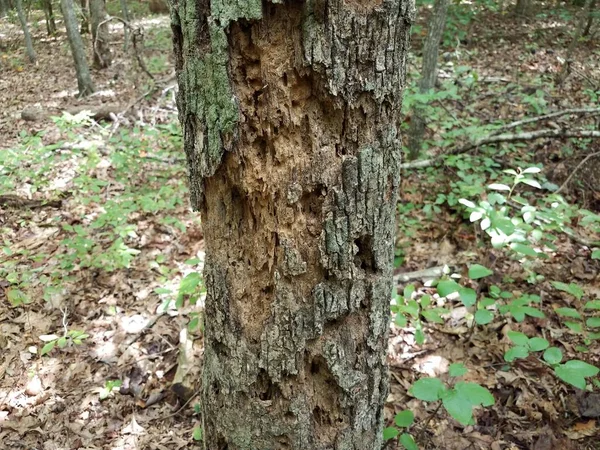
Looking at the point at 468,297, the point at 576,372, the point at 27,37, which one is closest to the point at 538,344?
the point at 576,372

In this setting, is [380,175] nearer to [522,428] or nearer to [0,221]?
[522,428]

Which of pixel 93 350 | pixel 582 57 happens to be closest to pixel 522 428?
pixel 93 350

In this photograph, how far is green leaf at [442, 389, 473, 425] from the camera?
163 cm

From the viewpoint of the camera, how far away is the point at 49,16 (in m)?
15.1

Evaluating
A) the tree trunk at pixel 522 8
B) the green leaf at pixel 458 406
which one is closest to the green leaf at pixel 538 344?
the green leaf at pixel 458 406

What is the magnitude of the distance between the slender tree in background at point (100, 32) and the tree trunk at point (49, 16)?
481 cm

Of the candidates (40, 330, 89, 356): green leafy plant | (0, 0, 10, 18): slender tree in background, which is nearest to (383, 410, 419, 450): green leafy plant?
(40, 330, 89, 356): green leafy plant

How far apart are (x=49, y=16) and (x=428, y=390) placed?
1803 cm

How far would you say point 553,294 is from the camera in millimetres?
3369

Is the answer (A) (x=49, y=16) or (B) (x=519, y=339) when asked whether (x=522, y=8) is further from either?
(A) (x=49, y=16)

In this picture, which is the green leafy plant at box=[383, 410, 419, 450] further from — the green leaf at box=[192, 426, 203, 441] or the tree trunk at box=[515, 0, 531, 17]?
the tree trunk at box=[515, 0, 531, 17]

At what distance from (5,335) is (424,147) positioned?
4.87 m

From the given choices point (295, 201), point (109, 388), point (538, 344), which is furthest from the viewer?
point (109, 388)

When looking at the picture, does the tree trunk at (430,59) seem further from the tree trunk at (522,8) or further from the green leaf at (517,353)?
the tree trunk at (522,8)
